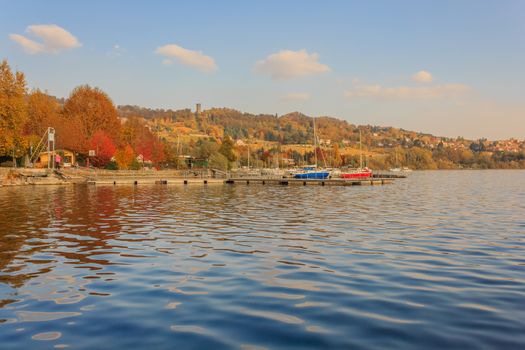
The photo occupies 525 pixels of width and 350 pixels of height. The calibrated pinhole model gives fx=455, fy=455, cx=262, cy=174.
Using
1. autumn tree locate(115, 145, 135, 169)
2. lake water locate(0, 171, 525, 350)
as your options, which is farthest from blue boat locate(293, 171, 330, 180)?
lake water locate(0, 171, 525, 350)

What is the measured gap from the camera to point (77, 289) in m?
12.8

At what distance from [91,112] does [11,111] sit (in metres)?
29.7

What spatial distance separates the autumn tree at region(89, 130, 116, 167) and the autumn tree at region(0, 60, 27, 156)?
17354 millimetres

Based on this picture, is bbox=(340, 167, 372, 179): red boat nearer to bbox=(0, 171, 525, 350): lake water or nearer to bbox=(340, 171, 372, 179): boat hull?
bbox=(340, 171, 372, 179): boat hull

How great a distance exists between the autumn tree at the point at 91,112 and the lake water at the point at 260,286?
80.8 m

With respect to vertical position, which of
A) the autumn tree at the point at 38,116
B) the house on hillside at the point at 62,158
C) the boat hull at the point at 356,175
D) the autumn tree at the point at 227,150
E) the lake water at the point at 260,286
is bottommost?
the lake water at the point at 260,286

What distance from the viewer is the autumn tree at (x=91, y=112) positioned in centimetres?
10250

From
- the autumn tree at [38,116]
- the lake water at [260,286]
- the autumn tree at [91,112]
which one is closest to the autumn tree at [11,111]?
the autumn tree at [38,116]

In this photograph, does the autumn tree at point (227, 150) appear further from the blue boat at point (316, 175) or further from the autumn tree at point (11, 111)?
the autumn tree at point (11, 111)

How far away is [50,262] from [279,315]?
9.93m

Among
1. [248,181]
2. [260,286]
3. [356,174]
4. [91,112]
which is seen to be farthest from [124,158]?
[260,286]

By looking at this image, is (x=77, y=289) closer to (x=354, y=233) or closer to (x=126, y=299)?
(x=126, y=299)

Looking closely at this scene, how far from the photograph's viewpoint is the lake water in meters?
9.25

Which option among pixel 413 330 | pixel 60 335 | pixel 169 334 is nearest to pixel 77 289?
pixel 60 335
